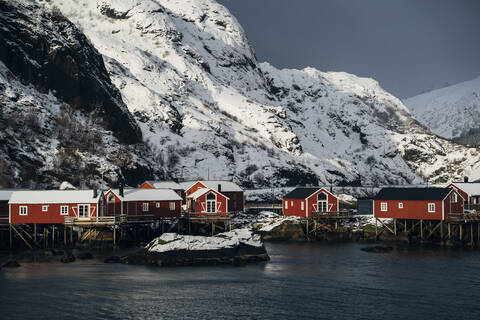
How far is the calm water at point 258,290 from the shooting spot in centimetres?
4612

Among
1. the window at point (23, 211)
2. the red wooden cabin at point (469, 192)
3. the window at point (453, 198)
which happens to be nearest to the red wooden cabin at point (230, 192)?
the window at point (23, 211)

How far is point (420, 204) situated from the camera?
268ft

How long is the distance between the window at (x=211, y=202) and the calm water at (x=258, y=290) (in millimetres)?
26179

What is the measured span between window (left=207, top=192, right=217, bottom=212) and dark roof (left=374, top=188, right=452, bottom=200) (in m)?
26.4

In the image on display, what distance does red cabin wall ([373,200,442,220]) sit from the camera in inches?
3177

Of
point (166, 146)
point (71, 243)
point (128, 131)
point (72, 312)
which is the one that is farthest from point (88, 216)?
point (166, 146)

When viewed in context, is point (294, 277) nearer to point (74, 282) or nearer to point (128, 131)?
point (74, 282)

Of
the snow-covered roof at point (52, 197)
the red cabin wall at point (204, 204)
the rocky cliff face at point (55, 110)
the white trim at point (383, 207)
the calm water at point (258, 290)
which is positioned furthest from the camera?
the rocky cliff face at point (55, 110)

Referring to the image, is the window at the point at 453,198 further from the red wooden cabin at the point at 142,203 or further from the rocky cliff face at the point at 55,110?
the rocky cliff face at the point at 55,110

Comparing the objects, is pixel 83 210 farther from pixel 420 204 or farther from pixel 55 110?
pixel 55 110

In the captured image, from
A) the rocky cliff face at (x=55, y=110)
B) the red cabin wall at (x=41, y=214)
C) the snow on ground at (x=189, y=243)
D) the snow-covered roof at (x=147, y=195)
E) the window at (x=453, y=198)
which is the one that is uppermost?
the rocky cliff face at (x=55, y=110)

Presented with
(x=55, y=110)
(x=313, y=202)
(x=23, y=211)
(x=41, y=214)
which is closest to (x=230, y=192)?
(x=313, y=202)

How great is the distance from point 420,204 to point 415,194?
2.12 metres

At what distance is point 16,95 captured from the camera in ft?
452
